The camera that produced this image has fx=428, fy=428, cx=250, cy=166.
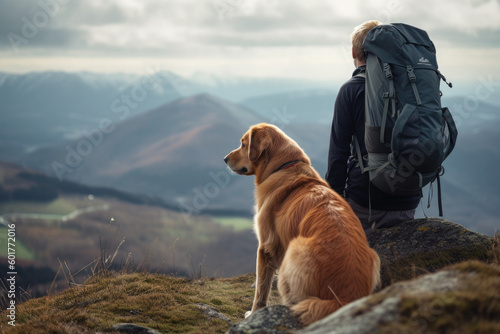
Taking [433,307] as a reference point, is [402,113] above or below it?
above

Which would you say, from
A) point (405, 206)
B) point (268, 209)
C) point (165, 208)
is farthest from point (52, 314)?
point (165, 208)

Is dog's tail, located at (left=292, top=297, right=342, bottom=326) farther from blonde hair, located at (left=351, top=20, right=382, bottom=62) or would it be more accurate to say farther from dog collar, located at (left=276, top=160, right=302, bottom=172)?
blonde hair, located at (left=351, top=20, right=382, bottom=62)

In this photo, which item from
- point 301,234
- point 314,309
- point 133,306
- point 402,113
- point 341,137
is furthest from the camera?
point 133,306

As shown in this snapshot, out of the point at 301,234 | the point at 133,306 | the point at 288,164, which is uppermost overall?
the point at 288,164

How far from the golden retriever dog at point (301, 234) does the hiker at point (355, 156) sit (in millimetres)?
524

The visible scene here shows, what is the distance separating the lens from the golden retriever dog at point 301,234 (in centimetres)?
402

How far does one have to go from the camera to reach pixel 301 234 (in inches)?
179

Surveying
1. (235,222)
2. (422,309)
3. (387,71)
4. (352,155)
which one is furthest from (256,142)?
(235,222)

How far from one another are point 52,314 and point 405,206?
4.84 metres

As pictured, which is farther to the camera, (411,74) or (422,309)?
(411,74)

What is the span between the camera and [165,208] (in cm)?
16188

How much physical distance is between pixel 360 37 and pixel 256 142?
197cm

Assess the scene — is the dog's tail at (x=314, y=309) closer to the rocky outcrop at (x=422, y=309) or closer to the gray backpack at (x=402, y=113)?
the rocky outcrop at (x=422, y=309)

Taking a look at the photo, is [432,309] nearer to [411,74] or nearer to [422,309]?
[422,309]
